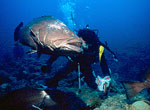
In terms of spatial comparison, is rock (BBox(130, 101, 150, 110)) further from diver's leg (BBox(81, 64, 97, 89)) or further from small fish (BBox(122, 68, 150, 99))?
diver's leg (BBox(81, 64, 97, 89))

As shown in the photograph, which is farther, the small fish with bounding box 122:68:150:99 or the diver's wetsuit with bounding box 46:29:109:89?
the diver's wetsuit with bounding box 46:29:109:89

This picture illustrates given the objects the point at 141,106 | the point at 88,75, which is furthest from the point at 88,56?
the point at 141,106

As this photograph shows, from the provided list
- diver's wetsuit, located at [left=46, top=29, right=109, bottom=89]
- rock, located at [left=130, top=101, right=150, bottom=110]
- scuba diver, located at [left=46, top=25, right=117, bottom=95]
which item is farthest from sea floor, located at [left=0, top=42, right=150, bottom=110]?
diver's wetsuit, located at [left=46, top=29, right=109, bottom=89]

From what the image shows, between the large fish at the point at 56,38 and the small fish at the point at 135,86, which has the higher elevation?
the large fish at the point at 56,38

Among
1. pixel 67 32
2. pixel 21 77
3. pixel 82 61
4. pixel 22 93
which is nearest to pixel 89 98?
pixel 82 61

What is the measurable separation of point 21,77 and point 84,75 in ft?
14.6

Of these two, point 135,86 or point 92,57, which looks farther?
point 92,57

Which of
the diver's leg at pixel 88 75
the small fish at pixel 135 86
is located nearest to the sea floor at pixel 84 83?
the diver's leg at pixel 88 75

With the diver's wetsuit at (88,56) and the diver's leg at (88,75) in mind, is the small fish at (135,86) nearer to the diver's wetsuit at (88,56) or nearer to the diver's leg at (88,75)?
the diver's wetsuit at (88,56)

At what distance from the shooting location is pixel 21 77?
7070mm

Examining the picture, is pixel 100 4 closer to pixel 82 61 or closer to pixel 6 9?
pixel 6 9

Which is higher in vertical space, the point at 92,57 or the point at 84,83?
the point at 92,57

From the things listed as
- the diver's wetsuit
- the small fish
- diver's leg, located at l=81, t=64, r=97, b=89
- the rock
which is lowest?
the rock

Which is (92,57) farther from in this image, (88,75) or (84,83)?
(84,83)
